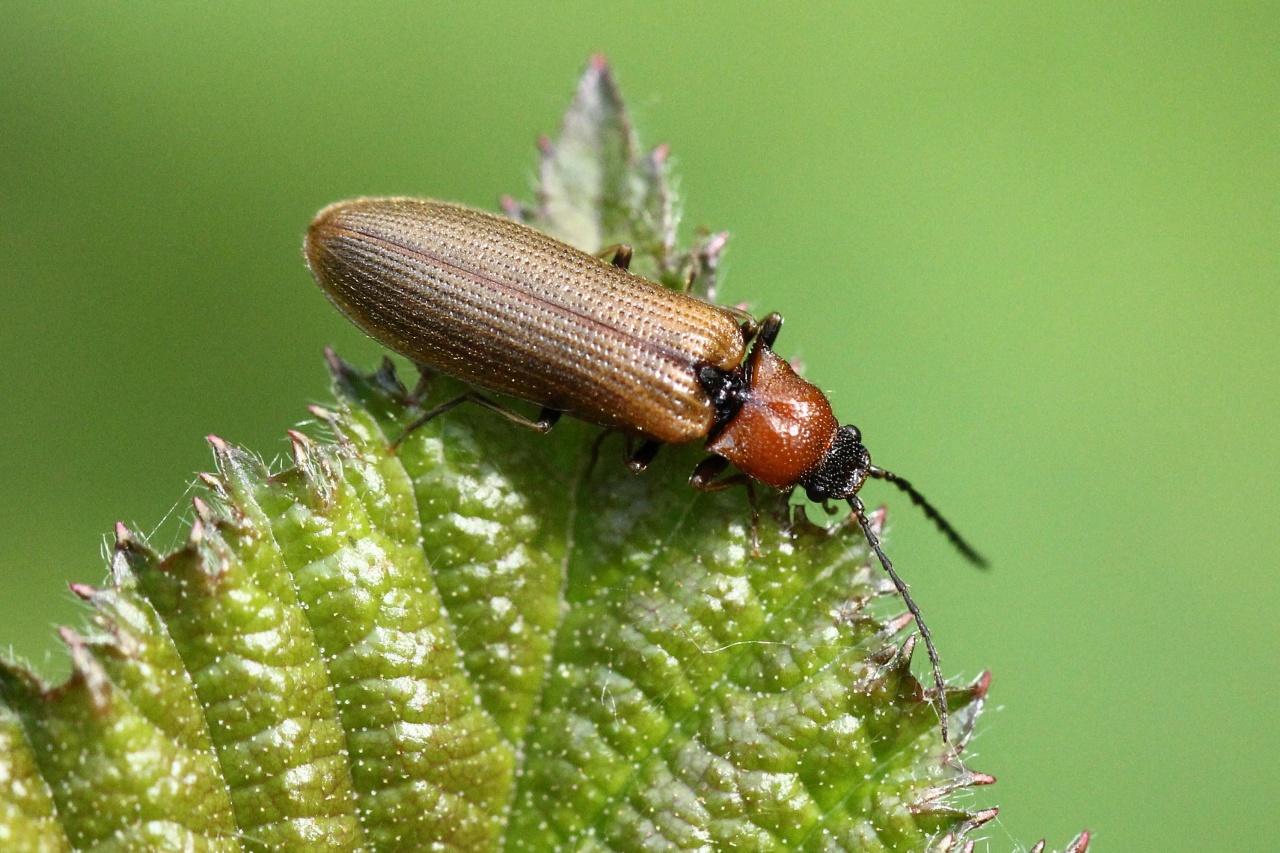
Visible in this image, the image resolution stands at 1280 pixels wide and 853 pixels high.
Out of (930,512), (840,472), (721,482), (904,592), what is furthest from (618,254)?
(930,512)

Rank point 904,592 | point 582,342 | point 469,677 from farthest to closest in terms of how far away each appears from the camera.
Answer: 1. point 582,342
2. point 904,592
3. point 469,677

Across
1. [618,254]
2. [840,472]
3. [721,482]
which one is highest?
[618,254]

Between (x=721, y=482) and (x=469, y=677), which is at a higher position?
(x=721, y=482)

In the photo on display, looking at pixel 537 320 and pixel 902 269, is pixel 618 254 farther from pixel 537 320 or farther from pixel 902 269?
pixel 902 269

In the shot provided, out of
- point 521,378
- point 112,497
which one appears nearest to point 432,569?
point 521,378

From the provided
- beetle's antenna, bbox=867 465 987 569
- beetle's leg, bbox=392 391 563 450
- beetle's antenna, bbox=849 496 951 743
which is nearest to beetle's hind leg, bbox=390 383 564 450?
beetle's leg, bbox=392 391 563 450

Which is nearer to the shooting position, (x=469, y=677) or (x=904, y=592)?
(x=469, y=677)
